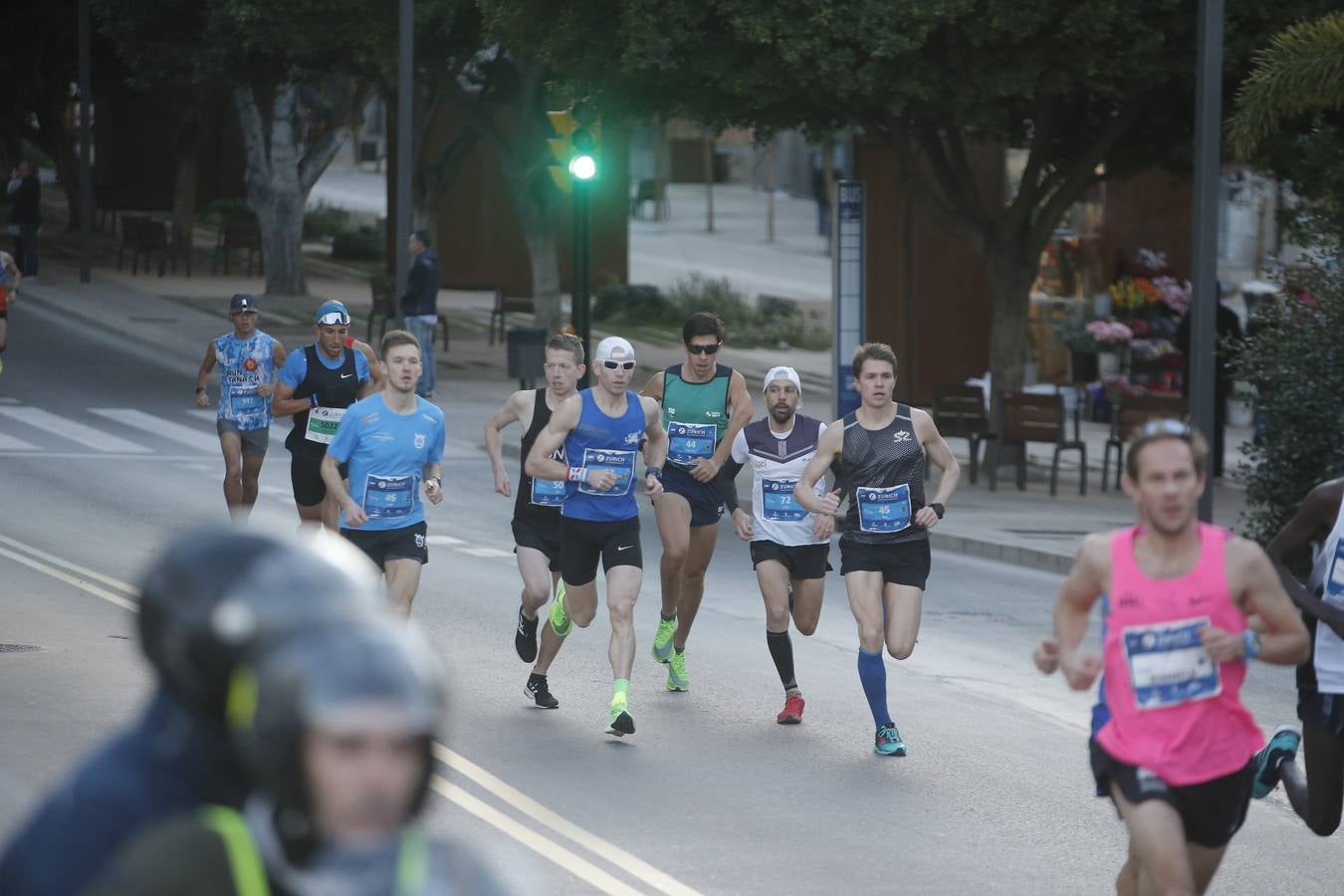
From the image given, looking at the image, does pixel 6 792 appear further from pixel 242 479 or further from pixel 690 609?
pixel 242 479

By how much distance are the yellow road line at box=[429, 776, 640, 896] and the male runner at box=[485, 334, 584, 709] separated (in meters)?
1.98

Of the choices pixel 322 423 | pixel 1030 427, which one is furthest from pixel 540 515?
pixel 1030 427

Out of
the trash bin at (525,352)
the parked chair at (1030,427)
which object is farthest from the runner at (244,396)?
the trash bin at (525,352)

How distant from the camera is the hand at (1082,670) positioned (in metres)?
5.88

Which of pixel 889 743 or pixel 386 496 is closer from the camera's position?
pixel 889 743

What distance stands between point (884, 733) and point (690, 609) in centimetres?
188

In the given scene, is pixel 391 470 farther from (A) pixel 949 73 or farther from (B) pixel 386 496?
(A) pixel 949 73

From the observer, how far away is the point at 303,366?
549 inches

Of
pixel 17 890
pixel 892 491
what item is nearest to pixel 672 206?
pixel 892 491

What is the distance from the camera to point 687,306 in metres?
38.8

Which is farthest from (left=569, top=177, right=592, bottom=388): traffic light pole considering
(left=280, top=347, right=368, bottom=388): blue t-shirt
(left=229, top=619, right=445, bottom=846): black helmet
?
(left=229, top=619, right=445, bottom=846): black helmet

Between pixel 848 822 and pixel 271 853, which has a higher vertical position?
pixel 271 853

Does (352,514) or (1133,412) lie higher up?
(352,514)

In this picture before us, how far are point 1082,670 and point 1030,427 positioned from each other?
16711 millimetres
